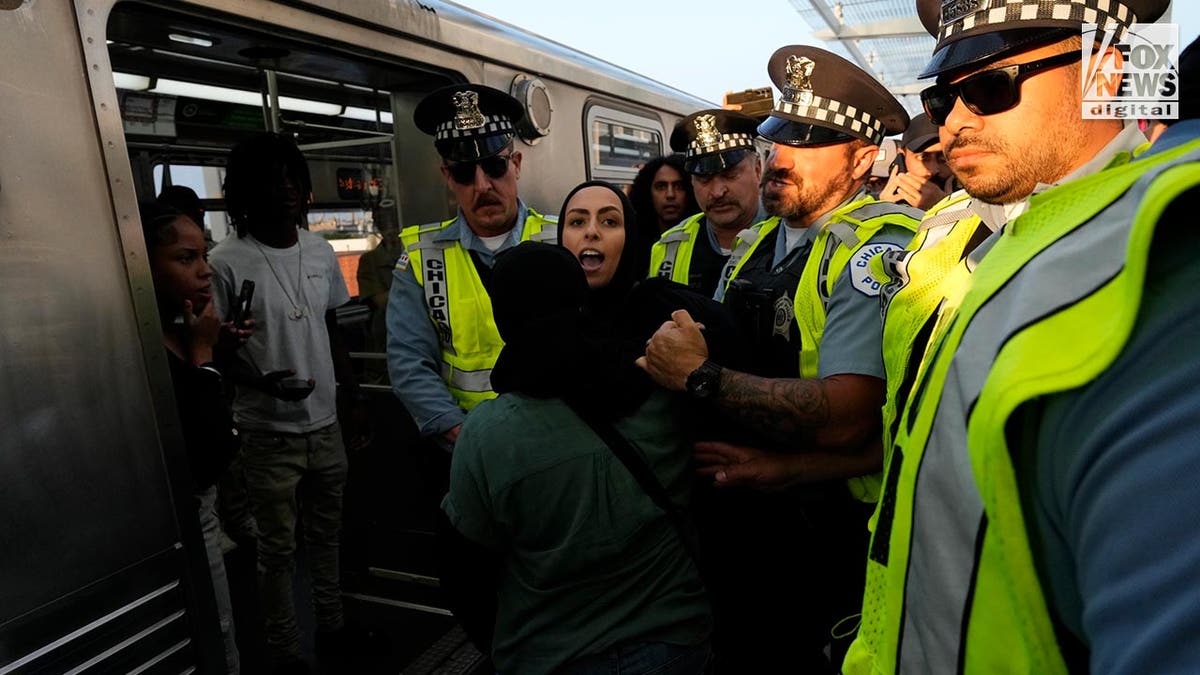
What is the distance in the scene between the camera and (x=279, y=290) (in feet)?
9.45

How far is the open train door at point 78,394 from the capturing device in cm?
154

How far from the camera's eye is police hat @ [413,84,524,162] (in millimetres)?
2801

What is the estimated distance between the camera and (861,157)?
2.32 meters

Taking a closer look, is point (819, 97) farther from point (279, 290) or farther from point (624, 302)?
point (279, 290)

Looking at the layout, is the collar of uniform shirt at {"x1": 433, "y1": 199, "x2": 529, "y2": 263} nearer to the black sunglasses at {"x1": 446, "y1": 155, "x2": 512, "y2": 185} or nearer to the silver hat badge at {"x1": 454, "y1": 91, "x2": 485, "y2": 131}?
the black sunglasses at {"x1": 446, "y1": 155, "x2": 512, "y2": 185}

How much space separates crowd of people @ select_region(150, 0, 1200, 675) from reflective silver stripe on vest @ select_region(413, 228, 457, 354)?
0.04ft

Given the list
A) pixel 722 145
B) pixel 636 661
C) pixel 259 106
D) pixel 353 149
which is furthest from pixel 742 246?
pixel 259 106

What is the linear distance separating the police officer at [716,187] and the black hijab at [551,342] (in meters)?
2.12

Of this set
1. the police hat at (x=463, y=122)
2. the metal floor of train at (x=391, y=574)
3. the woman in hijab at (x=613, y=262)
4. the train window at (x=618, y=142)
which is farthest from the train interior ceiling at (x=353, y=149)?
the train window at (x=618, y=142)

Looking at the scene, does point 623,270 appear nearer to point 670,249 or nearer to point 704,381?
point 704,381

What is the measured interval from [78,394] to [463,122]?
67.1 inches

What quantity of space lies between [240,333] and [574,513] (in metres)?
1.80

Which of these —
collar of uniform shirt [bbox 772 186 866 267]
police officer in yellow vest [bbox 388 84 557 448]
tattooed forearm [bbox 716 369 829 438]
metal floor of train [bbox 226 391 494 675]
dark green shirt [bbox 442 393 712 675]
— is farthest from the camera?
metal floor of train [bbox 226 391 494 675]

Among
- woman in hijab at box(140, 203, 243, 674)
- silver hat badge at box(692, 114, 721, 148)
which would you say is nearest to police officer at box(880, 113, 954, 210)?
silver hat badge at box(692, 114, 721, 148)
